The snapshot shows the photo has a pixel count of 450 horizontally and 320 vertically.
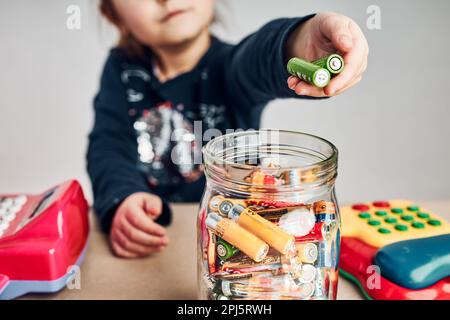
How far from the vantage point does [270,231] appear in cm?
31

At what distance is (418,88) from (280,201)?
52 centimetres

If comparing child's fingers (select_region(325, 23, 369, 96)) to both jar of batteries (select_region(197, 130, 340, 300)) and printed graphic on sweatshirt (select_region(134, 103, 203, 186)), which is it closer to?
jar of batteries (select_region(197, 130, 340, 300))

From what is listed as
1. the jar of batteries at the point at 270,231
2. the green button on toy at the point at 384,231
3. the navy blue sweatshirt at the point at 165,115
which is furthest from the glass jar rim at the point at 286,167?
the navy blue sweatshirt at the point at 165,115

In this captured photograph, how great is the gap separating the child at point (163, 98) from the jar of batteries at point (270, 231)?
188 millimetres

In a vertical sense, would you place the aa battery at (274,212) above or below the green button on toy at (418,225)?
above

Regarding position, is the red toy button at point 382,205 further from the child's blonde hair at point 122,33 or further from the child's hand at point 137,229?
the child's blonde hair at point 122,33

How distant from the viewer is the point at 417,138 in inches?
29.6

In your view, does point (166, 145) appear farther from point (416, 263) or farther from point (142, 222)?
point (416, 263)

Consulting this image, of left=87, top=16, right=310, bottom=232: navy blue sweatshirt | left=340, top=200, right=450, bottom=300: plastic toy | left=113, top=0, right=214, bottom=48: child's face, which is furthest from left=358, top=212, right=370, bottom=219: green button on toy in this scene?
left=113, top=0, right=214, bottom=48: child's face

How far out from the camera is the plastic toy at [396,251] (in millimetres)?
364

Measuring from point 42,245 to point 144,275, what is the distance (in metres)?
0.09

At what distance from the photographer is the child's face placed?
0.63 m
